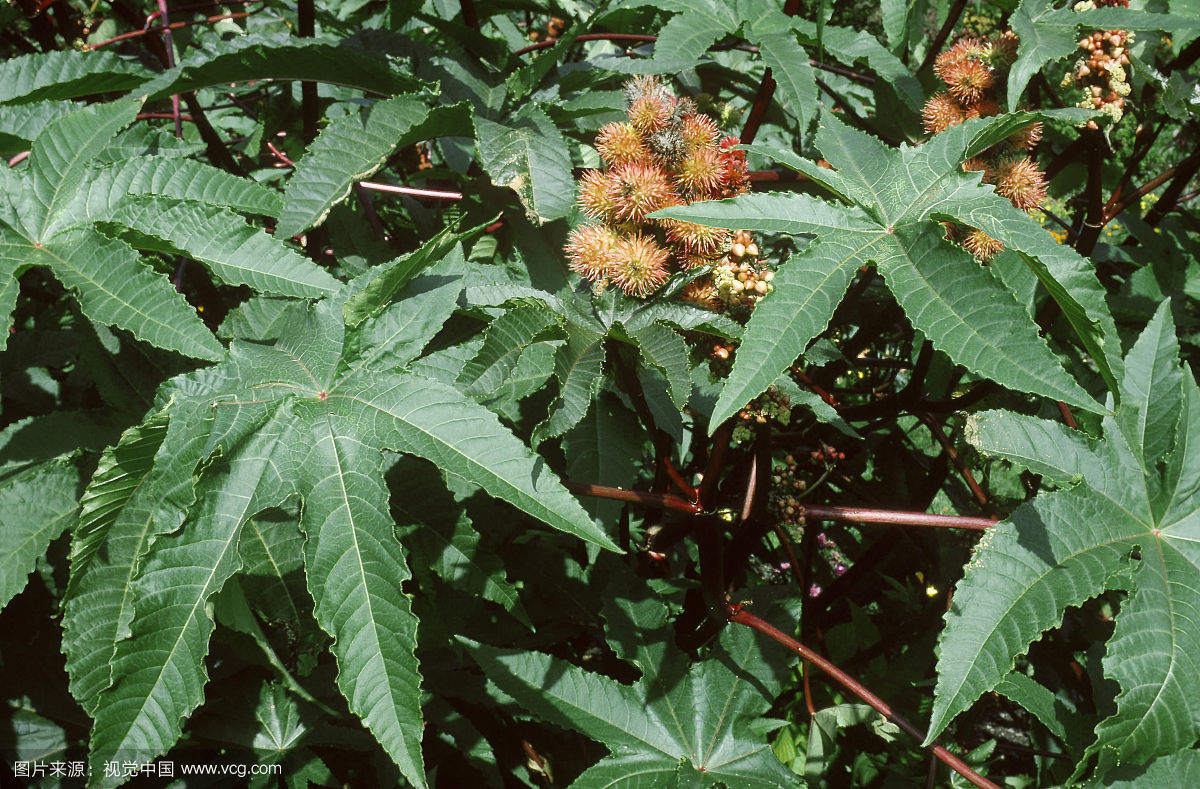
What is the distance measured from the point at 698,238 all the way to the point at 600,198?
0.68 feet

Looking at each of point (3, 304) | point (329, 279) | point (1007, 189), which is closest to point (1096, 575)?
A: point (1007, 189)

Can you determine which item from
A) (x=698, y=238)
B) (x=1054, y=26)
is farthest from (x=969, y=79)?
(x=698, y=238)

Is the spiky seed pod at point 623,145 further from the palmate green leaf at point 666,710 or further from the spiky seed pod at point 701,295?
the palmate green leaf at point 666,710

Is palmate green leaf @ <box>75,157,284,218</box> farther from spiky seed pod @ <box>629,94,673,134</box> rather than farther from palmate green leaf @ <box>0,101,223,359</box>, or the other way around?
spiky seed pod @ <box>629,94,673,134</box>

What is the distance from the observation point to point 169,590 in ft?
3.91

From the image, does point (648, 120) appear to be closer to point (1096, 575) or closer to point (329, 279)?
point (329, 279)

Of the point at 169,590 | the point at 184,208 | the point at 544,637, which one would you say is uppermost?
the point at 184,208

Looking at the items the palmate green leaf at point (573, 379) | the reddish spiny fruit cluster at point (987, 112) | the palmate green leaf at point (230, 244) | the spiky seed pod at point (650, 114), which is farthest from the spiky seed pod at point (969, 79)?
the palmate green leaf at point (230, 244)

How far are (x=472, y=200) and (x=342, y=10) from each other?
117cm

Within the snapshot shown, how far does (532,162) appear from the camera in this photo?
5.27ft

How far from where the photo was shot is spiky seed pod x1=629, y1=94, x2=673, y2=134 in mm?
1539

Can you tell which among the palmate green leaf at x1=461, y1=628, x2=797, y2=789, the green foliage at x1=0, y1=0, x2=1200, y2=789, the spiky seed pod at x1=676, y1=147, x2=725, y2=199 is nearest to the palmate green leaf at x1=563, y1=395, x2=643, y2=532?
the green foliage at x1=0, y1=0, x2=1200, y2=789

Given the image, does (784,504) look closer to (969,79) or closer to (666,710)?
(666,710)

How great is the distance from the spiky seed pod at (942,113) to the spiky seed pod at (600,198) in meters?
0.76
